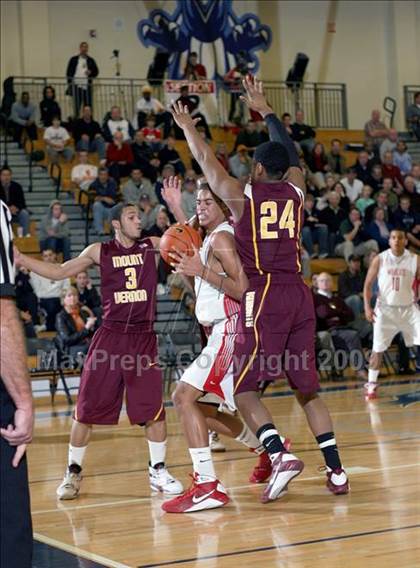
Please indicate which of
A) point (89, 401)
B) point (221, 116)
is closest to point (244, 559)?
point (89, 401)

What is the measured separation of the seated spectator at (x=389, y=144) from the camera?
22812 mm

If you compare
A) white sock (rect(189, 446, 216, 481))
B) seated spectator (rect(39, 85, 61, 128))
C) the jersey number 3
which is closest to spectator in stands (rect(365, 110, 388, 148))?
seated spectator (rect(39, 85, 61, 128))

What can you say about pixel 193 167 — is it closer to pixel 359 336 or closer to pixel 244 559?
pixel 359 336

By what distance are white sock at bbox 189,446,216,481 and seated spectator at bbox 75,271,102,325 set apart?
8003 millimetres

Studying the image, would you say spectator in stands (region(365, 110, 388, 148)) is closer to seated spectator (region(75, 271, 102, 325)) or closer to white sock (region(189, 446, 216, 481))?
seated spectator (region(75, 271, 102, 325))

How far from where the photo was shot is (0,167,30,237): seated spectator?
17.3 metres

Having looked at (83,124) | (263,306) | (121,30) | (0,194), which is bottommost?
(263,306)

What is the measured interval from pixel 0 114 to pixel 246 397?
14.4m

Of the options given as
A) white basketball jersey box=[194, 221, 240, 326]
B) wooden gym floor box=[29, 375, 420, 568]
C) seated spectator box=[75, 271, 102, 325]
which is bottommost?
wooden gym floor box=[29, 375, 420, 568]

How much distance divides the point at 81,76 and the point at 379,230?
696 centimetres

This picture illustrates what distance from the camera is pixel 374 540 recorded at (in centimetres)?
545

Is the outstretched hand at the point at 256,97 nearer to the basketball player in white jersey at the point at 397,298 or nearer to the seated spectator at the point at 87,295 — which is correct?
the basketball player in white jersey at the point at 397,298

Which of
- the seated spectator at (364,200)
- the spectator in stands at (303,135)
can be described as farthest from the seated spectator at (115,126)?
the seated spectator at (364,200)

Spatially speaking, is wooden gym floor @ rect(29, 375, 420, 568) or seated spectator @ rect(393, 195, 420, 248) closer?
wooden gym floor @ rect(29, 375, 420, 568)
